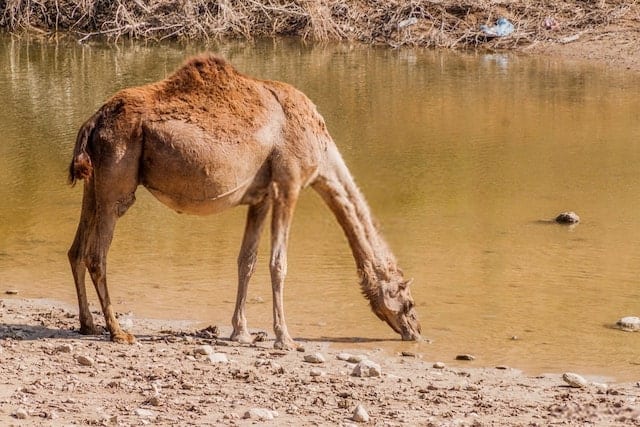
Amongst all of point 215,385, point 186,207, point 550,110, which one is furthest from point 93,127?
point 550,110

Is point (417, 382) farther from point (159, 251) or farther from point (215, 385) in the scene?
point (159, 251)

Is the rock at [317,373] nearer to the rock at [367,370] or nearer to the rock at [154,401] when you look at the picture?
the rock at [367,370]

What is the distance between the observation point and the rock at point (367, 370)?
7590 mm

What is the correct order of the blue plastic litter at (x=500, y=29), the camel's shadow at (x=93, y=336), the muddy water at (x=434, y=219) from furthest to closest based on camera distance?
the blue plastic litter at (x=500, y=29), the muddy water at (x=434, y=219), the camel's shadow at (x=93, y=336)

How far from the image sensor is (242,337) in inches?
340

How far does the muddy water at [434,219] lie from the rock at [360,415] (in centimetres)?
195

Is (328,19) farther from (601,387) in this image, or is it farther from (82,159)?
(601,387)

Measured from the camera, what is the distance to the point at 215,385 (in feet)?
23.5

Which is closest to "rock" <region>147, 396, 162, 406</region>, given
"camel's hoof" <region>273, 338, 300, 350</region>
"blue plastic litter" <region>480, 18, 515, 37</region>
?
"camel's hoof" <region>273, 338, 300, 350</region>

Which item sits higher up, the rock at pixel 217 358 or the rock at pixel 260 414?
the rock at pixel 260 414

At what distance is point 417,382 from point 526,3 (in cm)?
1765

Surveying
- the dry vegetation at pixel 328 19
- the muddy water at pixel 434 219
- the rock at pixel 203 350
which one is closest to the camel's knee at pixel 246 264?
the muddy water at pixel 434 219

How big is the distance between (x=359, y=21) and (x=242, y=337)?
17.1 meters

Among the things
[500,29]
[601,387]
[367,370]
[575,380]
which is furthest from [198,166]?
[500,29]
